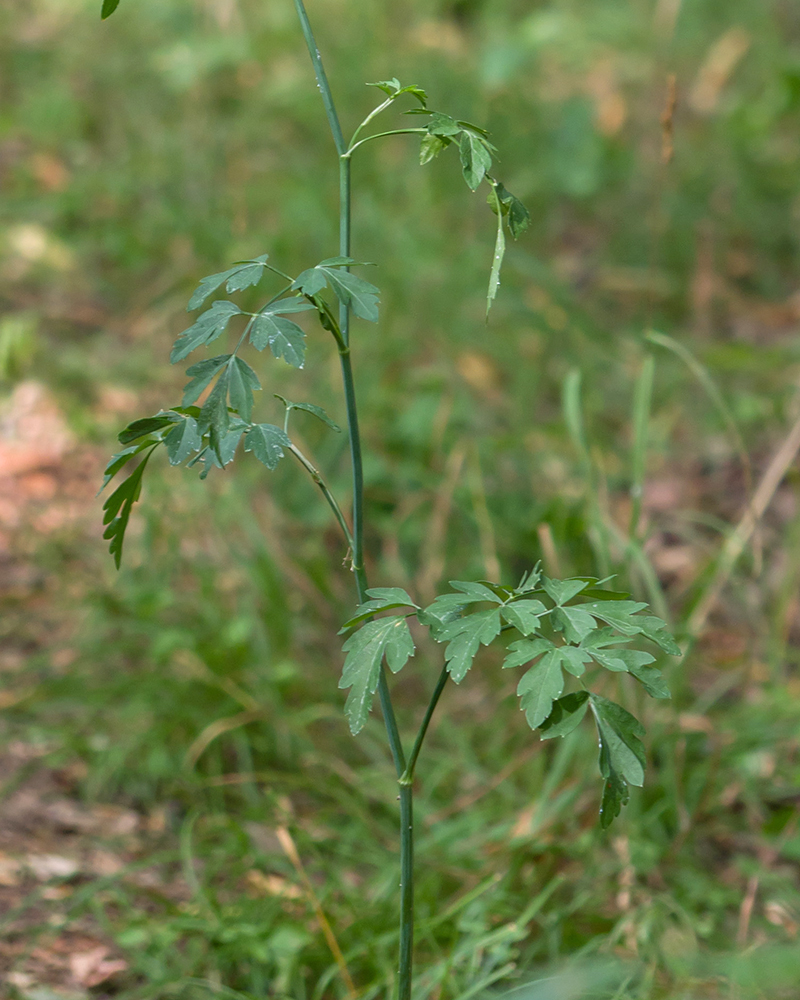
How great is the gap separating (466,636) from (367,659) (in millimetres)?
95

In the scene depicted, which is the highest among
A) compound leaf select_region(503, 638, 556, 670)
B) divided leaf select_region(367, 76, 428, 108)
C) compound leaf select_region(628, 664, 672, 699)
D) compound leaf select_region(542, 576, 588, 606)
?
divided leaf select_region(367, 76, 428, 108)

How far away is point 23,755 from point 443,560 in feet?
3.80

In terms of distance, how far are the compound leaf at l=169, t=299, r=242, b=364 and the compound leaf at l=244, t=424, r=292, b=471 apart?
9 cm

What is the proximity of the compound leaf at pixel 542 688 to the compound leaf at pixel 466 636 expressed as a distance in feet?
0.17

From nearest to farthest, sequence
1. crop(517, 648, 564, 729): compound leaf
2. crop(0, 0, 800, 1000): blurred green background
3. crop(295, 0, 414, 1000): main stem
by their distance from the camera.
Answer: crop(517, 648, 564, 729): compound leaf → crop(295, 0, 414, 1000): main stem → crop(0, 0, 800, 1000): blurred green background

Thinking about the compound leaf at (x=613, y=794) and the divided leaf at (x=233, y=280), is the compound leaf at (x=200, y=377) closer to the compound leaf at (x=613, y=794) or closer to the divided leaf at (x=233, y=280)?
the divided leaf at (x=233, y=280)

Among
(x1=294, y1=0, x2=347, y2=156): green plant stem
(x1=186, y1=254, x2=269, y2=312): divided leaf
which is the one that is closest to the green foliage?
(x1=186, y1=254, x2=269, y2=312): divided leaf

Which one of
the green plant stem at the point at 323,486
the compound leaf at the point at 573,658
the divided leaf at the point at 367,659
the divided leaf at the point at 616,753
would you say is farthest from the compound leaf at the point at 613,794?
the green plant stem at the point at 323,486

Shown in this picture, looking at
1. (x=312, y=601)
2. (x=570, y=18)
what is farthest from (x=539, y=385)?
(x=570, y=18)

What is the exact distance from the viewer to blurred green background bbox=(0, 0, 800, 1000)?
165cm

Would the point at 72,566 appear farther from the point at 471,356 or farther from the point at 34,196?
the point at 34,196

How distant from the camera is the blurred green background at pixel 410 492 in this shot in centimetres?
165

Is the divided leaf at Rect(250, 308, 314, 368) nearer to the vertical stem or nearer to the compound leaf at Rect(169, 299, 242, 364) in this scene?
the compound leaf at Rect(169, 299, 242, 364)

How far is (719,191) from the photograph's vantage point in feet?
13.7
